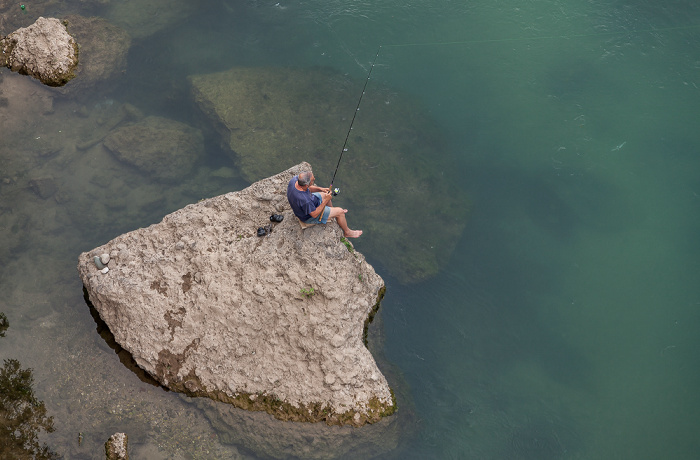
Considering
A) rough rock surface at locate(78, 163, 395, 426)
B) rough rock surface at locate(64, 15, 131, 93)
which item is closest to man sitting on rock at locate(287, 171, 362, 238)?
rough rock surface at locate(78, 163, 395, 426)

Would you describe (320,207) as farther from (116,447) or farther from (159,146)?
(159,146)

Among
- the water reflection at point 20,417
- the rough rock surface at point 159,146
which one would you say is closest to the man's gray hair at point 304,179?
the rough rock surface at point 159,146

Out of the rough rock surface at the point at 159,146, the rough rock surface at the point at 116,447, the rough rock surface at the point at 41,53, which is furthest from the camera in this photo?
the rough rock surface at the point at 41,53

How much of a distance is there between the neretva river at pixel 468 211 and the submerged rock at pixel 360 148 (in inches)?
4.9

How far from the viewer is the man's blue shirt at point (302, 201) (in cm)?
592

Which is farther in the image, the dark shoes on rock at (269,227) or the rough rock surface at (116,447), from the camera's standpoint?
the dark shoes on rock at (269,227)

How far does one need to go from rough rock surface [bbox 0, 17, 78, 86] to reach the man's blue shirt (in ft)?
21.2

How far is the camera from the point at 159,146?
918cm

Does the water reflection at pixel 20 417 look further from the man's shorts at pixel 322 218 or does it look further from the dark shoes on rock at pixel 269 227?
the man's shorts at pixel 322 218

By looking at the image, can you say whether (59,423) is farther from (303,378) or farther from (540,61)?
(540,61)

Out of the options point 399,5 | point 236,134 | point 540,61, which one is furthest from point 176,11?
point 540,61

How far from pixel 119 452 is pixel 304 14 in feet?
28.8

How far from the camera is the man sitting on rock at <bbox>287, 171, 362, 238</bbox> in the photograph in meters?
5.93

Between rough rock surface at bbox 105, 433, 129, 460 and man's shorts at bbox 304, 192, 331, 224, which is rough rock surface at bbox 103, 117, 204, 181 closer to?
man's shorts at bbox 304, 192, 331, 224
